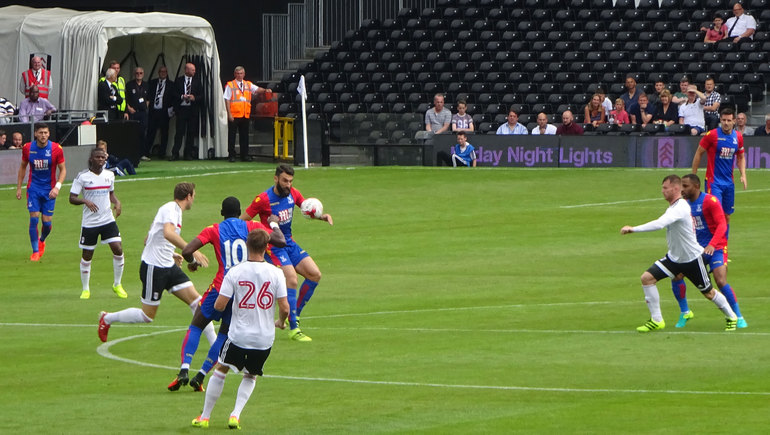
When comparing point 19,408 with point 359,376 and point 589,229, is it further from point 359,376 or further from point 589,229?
point 589,229

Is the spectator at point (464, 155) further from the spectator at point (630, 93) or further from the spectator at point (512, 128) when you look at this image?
the spectator at point (630, 93)

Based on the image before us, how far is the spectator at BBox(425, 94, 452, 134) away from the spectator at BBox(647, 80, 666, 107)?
516 cm

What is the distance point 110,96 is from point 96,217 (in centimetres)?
1666

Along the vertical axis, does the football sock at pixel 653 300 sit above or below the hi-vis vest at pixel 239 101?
below

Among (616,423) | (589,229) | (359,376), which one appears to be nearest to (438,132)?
(589,229)

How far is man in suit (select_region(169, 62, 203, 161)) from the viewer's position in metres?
38.0

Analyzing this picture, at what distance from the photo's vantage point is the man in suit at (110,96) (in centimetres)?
3584

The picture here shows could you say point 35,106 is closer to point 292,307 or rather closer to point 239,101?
point 239,101

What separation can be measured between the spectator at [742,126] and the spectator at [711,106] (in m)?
0.51

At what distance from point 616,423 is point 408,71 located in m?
30.5

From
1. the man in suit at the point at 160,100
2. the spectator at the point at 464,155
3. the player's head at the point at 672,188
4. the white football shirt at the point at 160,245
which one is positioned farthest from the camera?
the man in suit at the point at 160,100

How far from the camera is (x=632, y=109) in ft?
112

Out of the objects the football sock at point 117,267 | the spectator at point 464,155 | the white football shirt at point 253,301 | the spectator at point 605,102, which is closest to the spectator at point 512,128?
the spectator at point 464,155

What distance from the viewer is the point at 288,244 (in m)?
16.2
